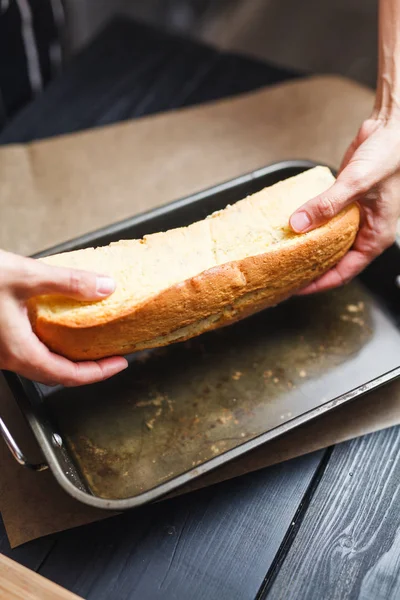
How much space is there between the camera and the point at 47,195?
70.1 inches

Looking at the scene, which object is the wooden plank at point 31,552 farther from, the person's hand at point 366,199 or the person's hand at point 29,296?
the person's hand at point 366,199

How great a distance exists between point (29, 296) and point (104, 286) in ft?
0.45

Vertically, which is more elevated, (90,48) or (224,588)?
(90,48)

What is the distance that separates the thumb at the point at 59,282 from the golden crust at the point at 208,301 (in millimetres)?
54

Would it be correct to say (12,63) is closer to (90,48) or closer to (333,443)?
(90,48)

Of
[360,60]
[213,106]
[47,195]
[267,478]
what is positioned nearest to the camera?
[267,478]

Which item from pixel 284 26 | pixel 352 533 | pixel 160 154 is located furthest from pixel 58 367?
pixel 284 26

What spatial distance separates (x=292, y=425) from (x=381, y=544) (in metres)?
0.34

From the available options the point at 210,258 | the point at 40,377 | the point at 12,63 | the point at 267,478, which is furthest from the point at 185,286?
the point at 12,63

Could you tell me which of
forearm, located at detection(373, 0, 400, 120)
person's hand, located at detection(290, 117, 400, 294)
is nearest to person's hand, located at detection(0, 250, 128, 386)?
person's hand, located at detection(290, 117, 400, 294)

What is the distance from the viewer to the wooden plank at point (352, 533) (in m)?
1.15

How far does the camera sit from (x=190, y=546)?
119 centimetres

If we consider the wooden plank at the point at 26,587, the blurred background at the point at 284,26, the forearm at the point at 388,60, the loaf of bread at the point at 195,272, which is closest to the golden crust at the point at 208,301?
the loaf of bread at the point at 195,272

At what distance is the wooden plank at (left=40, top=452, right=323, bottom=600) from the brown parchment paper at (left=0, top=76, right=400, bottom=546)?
84 cm
